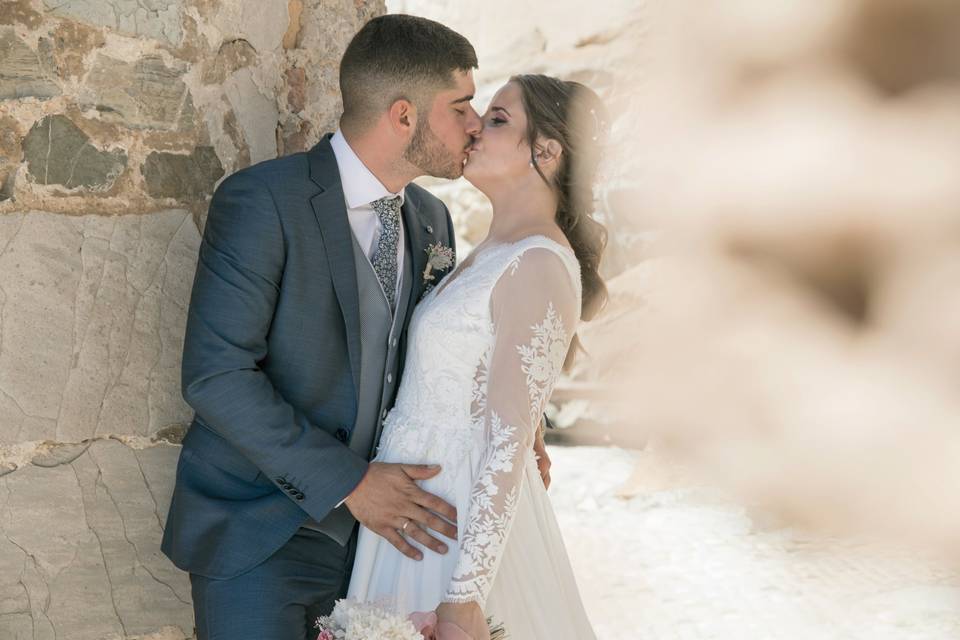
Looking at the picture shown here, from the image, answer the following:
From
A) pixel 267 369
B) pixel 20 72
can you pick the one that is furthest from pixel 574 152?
pixel 20 72

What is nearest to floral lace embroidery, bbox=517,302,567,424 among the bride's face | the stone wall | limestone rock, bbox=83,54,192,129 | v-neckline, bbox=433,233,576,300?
v-neckline, bbox=433,233,576,300

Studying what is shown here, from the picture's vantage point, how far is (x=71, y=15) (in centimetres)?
218

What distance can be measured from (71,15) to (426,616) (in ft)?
4.74

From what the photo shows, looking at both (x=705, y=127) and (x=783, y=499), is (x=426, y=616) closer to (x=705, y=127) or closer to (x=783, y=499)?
(x=783, y=499)

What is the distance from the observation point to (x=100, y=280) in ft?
7.38

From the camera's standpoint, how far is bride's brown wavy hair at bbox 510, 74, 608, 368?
96.5 inches

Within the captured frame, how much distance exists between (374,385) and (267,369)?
0.24 m

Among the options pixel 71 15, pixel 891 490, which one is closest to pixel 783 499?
pixel 891 490

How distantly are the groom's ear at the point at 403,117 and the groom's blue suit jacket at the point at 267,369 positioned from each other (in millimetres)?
189

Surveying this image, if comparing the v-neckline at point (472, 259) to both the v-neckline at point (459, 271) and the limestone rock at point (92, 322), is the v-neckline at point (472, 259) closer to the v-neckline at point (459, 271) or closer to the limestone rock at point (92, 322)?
the v-neckline at point (459, 271)

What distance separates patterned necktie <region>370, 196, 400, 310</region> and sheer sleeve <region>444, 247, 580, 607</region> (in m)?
0.28

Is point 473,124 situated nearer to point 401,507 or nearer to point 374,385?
point 374,385

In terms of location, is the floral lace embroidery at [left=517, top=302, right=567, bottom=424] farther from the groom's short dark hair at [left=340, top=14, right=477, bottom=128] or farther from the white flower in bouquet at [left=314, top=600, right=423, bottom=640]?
the groom's short dark hair at [left=340, top=14, right=477, bottom=128]

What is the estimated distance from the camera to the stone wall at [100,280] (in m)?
2.16
